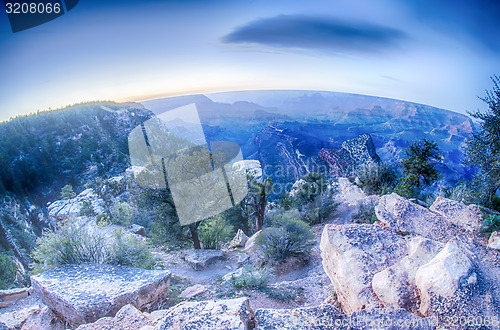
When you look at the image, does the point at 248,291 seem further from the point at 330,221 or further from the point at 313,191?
the point at 313,191

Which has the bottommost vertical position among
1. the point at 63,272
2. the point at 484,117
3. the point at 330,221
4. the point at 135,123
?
the point at 330,221

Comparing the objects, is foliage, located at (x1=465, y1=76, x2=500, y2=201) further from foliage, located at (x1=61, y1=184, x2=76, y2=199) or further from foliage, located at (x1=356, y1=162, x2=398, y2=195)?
foliage, located at (x1=61, y1=184, x2=76, y2=199)

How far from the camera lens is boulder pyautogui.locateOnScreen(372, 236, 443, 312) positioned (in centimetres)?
353

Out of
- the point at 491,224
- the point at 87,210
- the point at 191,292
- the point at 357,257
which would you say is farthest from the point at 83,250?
the point at 87,210

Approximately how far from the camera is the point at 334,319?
133 inches

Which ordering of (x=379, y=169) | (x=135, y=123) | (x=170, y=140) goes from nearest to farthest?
1. (x=379, y=169)
2. (x=170, y=140)
3. (x=135, y=123)

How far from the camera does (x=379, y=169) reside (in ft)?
70.3

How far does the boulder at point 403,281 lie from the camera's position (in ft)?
11.6

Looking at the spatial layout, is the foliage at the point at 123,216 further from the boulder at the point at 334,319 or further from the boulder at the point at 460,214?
the boulder at the point at 460,214

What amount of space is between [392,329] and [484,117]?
11.2 metres

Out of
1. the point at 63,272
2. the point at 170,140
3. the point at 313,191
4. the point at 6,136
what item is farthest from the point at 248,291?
the point at 6,136

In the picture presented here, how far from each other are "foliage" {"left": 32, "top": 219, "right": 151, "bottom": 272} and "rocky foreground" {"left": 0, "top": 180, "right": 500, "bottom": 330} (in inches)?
19.9

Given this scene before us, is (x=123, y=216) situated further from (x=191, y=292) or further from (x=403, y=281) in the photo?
(x=403, y=281)

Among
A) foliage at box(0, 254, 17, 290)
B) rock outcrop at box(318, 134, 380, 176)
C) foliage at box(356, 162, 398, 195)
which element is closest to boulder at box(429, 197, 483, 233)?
foliage at box(356, 162, 398, 195)
